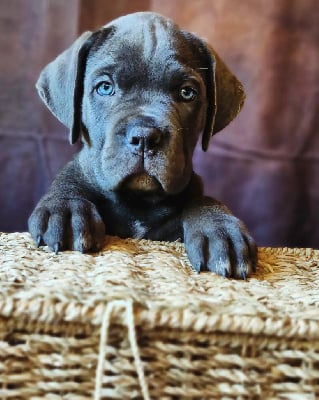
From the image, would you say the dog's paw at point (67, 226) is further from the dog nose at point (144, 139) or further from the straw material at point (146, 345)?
the straw material at point (146, 345)

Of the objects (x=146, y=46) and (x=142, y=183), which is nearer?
(x=142, y=183)

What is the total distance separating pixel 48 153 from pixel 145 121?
1212mm

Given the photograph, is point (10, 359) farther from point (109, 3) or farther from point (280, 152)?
point (109, 3)

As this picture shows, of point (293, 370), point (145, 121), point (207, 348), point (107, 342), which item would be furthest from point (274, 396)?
point (145, 121)

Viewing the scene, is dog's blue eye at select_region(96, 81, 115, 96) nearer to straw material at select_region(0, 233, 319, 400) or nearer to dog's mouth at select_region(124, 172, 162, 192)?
dog's mouth at select_region(124, 172, 162, 192)

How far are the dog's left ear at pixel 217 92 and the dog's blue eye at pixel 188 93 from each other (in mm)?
105

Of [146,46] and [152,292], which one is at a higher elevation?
[146,46]

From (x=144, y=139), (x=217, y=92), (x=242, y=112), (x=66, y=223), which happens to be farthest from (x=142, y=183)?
(x=242, y=112)

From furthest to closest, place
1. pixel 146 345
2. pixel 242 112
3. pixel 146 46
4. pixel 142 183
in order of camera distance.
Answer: pixel 242 112 < pixel 146 46 < pixel 142 183 < pixel 146 345

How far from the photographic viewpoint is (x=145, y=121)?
68.4 inches

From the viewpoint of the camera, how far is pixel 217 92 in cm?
205

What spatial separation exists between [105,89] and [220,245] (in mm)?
609

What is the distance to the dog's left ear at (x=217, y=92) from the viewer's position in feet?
6.69

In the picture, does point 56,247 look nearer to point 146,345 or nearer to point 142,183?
point 142,183
